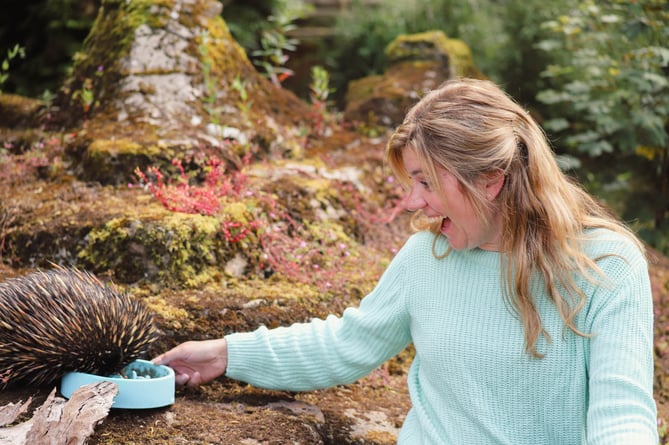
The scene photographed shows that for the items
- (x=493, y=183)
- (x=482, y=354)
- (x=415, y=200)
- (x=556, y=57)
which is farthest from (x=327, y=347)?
(x=556, y=57)

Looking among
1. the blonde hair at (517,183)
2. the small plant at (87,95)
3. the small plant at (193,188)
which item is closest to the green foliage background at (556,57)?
the small plant at (87,95)

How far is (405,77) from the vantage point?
21.9 ft

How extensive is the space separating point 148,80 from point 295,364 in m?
2.57

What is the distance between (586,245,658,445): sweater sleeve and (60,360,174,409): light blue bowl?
1515 millimetres

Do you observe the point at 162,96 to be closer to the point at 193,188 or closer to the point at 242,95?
the point at 242,95

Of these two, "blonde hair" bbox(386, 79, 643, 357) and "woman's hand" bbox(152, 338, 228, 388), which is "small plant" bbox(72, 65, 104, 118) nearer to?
"woman's hand" bbox(152, 338, 228, 388)

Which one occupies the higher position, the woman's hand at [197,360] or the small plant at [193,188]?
the small plant at [193,188]

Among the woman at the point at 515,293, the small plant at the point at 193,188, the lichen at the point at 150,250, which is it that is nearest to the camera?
the woman at the point at 515,293

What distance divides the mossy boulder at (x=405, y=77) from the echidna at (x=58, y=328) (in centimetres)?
359

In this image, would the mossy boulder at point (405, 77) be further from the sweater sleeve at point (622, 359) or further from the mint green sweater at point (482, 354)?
the sweater sleeve at point (622, 359)

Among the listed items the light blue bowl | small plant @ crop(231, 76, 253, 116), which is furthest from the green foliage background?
the light blue bowl

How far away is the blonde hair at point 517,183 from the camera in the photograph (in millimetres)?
2420

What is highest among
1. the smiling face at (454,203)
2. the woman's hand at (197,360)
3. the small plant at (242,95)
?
the smiling face at (454,203)

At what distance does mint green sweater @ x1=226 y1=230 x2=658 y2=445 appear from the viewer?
231 cm
